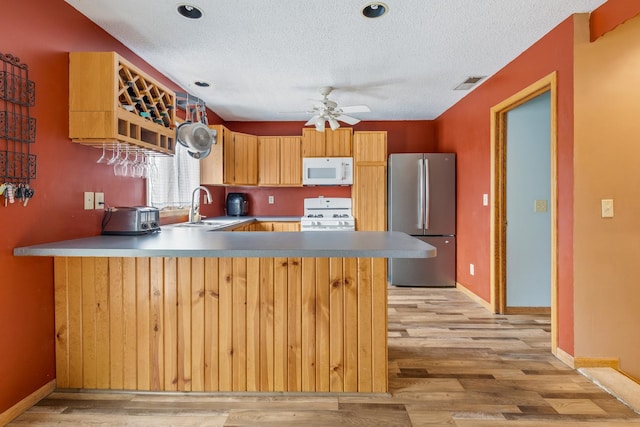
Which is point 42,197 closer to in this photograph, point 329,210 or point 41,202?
point 41,202

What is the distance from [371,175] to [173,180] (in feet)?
8.16

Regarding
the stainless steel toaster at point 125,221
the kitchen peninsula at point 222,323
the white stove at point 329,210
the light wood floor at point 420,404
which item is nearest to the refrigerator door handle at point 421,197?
the white stove at point 329,210

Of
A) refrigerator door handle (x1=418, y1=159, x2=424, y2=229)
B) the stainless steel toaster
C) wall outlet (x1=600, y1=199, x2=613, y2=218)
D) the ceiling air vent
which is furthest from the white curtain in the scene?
wall outlet (x1=600, y1=199, x2=613, y2=218)

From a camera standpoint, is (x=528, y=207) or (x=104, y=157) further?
(x=528, y=207)

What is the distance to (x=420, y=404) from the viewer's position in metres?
1.90

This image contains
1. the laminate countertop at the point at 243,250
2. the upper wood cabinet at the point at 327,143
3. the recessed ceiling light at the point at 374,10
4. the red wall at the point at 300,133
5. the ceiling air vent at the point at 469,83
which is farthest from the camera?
the red wall at the point at 300,133

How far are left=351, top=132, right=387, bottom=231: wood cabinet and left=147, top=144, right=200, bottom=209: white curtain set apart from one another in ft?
6.91

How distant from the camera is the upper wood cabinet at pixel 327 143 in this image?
15.7ft

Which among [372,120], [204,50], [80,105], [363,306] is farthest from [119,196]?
[372,120]

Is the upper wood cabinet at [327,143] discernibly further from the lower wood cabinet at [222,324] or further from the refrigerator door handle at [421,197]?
the lower wood cabinet at [222,324]

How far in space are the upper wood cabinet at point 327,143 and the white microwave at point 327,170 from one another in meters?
0.11

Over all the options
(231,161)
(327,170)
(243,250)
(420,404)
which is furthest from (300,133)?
(420,404)

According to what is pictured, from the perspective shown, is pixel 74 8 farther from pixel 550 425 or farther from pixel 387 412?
pixel 550 425

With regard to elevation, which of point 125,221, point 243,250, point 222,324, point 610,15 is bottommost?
point 222,324
